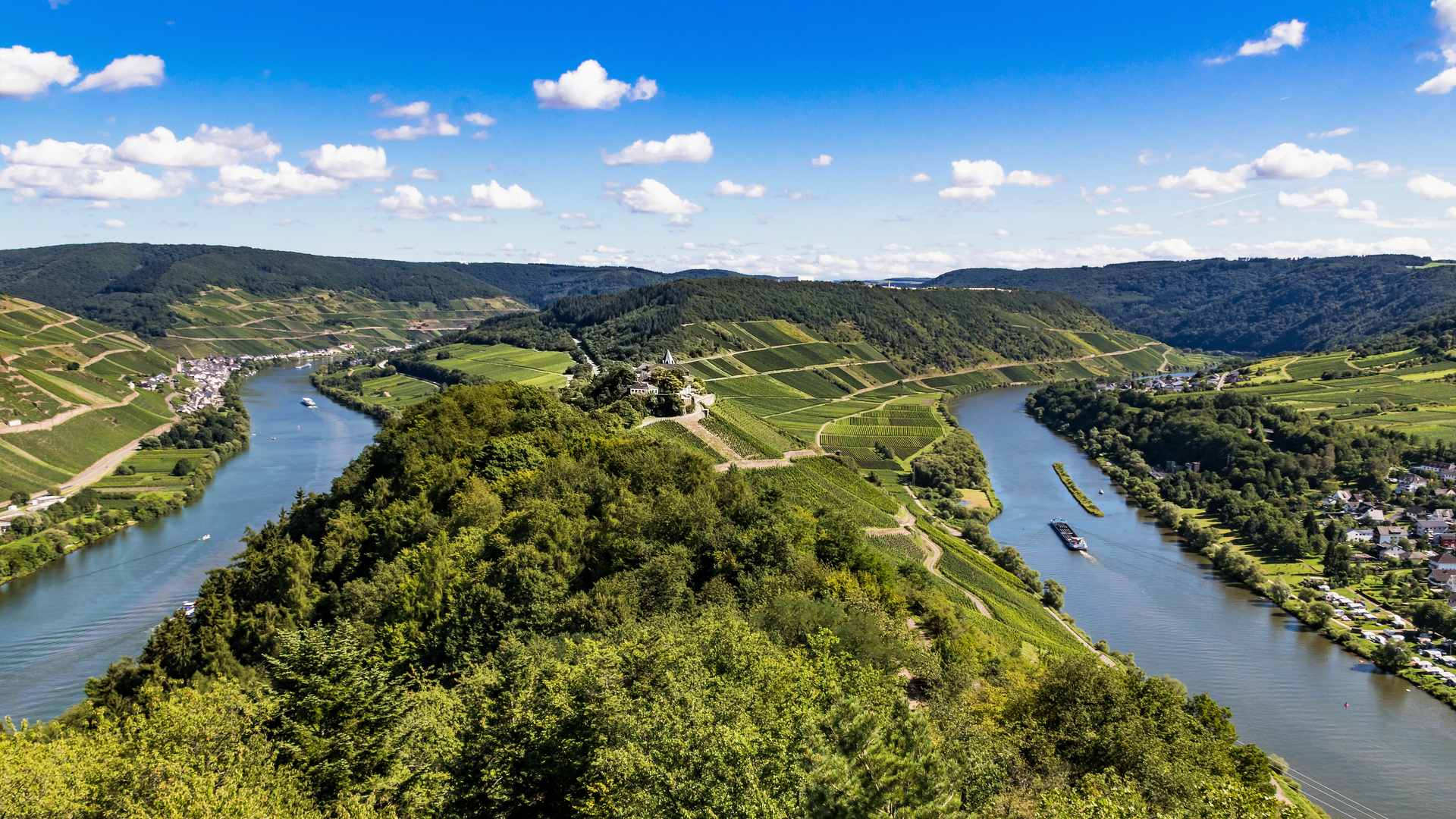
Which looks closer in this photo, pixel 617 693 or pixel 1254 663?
pixel 617 693

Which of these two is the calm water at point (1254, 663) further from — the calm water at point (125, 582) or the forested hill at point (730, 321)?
the forested hill at point (730, 321)

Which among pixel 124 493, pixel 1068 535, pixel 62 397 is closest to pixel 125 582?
pixel 124 493

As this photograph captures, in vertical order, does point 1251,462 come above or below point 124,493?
above

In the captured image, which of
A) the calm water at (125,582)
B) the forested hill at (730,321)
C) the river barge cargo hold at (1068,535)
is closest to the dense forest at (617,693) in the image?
the calm water at (125,582)

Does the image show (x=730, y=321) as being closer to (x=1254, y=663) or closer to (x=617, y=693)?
(x=1254, y=663)

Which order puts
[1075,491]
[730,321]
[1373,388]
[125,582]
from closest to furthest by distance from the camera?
[125,582], [1075,491], [1373,388], [730,321]

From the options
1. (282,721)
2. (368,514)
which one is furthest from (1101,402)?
(282,721)

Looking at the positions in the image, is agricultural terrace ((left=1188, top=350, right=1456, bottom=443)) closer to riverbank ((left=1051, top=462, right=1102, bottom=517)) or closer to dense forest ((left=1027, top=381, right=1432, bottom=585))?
dense forest ((left=1027, top=381, right=1432, bottom=585))

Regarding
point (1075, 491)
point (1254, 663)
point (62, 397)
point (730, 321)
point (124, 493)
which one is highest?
point (730, 321)
